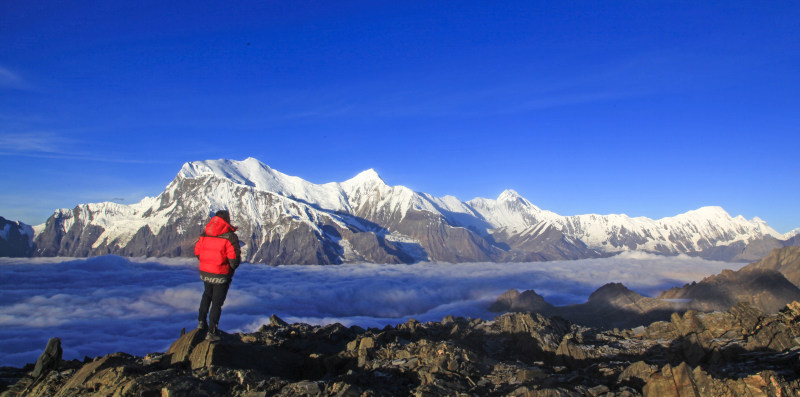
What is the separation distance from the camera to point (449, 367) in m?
15.3

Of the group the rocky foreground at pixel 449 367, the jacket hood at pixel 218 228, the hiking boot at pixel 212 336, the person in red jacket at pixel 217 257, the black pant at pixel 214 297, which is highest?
the jacket hood at pixel 218 228

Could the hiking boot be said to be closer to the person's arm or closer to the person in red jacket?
the person in red jacket

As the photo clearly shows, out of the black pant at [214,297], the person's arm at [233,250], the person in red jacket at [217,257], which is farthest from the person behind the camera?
the black pant at [214,297]

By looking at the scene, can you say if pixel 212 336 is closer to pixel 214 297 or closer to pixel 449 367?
pixel 214 297

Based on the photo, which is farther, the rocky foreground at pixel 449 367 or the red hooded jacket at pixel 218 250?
the red hooded jacket at pixel 218 250

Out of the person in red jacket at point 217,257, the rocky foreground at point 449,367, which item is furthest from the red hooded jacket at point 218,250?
the rocky foreground at point 449,367

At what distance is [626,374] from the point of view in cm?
1387

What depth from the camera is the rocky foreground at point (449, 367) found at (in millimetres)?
12367

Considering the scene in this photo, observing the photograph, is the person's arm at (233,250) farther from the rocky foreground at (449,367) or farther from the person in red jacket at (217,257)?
the rocky foreground at (449,367)

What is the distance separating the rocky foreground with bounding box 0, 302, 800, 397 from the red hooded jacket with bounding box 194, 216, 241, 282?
7.32 feet

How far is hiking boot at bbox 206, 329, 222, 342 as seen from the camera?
623 inches

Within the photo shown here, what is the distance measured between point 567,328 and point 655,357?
39.5ft

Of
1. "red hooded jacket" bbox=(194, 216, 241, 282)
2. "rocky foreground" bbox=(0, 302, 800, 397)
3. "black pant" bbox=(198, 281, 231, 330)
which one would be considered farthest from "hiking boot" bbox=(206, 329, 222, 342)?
"red hooded jacket" bbox=(194, 216, 241, 282)

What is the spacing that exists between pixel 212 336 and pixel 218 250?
2880mm
